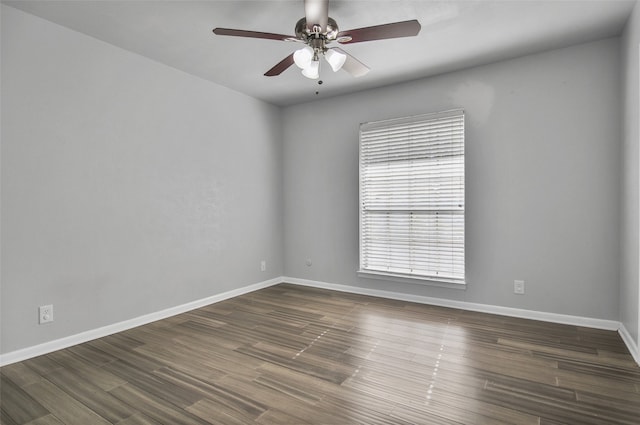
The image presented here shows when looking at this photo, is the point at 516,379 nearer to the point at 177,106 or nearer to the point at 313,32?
the point at 313,32

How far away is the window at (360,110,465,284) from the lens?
369 cm

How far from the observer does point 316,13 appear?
6.94 feet

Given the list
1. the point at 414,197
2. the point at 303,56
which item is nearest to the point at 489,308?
the point at 414,197

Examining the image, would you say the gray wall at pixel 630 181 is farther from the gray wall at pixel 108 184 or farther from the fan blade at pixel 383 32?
the gray wall at pixel 108 184

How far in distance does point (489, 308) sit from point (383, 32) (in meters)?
2.86

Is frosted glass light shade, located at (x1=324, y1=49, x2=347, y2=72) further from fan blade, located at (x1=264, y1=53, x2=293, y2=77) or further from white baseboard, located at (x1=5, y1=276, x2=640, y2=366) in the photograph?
white baseboard, located at (x1=5, y1=276, x2=640, y2=366)

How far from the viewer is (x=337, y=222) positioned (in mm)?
4555

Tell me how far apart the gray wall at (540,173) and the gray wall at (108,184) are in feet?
6.57

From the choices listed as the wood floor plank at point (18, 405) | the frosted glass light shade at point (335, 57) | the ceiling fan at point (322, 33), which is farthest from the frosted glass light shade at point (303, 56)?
the wood floor plank at point (18, 405)

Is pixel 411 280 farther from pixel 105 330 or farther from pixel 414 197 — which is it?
pixel 105 330

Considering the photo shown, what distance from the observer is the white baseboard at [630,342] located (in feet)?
7.83

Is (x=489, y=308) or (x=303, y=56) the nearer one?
(x=303, y=56)

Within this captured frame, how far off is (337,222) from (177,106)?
91.6 inches

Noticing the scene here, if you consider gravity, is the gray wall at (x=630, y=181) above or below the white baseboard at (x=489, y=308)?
above
